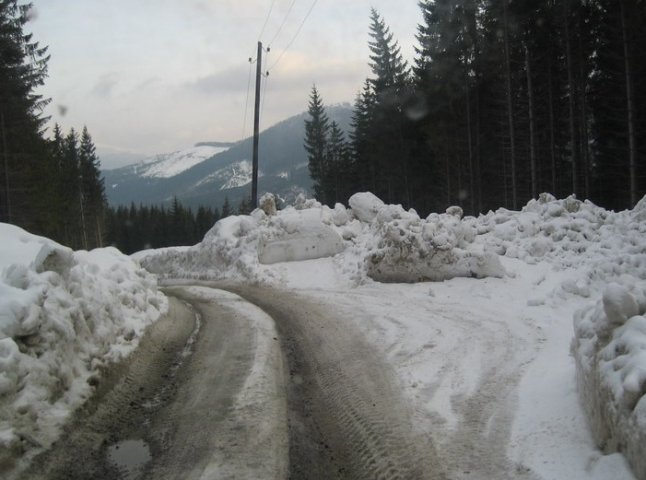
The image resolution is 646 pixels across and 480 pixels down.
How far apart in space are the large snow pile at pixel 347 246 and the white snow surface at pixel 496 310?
5 cm

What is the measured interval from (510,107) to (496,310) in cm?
1972

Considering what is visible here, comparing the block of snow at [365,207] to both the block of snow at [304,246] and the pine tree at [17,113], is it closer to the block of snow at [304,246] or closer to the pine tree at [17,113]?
the block of snow at [304,246]

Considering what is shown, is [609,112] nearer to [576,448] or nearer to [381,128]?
[381,128]

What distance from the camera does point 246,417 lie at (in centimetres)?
427

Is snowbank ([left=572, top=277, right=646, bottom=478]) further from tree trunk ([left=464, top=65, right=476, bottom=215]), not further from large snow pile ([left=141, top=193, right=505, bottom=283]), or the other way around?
tree trunk ([left=464, top=65, right=476, bottom=215])

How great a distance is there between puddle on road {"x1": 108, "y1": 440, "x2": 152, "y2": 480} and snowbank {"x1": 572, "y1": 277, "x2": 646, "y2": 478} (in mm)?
3192

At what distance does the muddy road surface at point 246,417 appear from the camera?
3500 mm

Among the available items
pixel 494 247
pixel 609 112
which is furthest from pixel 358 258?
pixel 609 112

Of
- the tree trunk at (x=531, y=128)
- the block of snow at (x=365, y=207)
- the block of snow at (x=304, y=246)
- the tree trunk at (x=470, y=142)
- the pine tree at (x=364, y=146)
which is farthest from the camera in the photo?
the pine tree at (x=364, y=146)

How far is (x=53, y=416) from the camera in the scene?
4.04 metres

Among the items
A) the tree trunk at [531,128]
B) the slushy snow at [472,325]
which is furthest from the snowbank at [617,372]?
the tree trunk at [531,128]

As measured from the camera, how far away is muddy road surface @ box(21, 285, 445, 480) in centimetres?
350

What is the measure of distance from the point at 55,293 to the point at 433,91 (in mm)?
31308

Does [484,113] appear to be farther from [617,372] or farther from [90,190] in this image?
[90,190]
